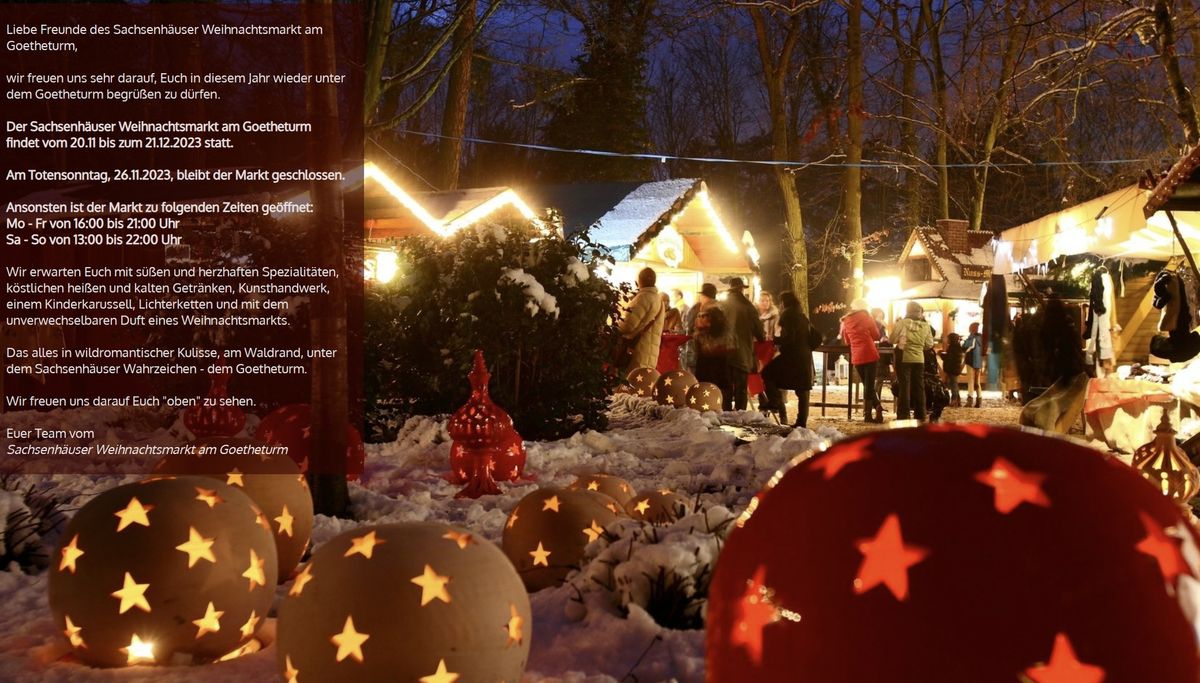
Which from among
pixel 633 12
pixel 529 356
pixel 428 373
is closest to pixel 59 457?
pixel 428 373

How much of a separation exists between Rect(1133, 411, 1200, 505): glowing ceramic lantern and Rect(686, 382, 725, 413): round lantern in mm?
6205

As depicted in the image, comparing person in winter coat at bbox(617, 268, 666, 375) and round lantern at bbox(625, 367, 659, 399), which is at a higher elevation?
person in winter coat at bbox(617, 268, 666, 375)

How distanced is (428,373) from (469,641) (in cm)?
692

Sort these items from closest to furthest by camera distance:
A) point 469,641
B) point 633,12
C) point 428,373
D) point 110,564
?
1. point 469,641
2. point 110,564
3. point 428,373
4. point 633,12

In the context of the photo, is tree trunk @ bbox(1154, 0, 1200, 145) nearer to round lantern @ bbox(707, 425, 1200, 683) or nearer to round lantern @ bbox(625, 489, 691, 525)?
round lantern @ bbox(625, 489, 691, 525)

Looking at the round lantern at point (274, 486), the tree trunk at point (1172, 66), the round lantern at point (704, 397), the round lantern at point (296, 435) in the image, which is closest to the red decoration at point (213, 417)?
the round lantern at point (296, 435)

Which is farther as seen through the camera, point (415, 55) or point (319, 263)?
point (415, 55)

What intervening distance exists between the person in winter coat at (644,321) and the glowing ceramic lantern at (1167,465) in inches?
272

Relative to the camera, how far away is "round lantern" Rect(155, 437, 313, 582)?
4.55 metres

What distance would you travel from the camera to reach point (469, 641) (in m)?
2.87

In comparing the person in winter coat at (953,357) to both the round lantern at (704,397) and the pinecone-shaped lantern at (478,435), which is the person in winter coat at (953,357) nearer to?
the round lantern at (704,397)

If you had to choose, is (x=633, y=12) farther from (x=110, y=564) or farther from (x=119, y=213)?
(x=110, y=564)

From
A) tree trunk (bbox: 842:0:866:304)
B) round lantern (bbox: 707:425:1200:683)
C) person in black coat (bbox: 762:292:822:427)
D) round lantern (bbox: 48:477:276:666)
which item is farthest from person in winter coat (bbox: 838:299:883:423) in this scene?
round lantern (bbox: 707:425:1200:683)

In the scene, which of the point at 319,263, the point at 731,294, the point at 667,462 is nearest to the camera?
the point at 319,263
